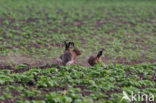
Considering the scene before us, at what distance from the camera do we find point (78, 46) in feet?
50.2

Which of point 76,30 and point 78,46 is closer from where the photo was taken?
point 78,46

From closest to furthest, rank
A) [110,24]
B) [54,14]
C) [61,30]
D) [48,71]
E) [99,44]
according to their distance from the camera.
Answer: [48,71]
[99,44]
[61,30]
[110,24]
[54,14]

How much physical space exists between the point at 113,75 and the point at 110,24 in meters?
11.3

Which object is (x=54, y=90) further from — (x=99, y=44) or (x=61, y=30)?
(x=61, y=30)

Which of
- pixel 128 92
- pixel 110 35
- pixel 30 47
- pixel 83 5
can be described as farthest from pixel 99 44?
pixel 83 5

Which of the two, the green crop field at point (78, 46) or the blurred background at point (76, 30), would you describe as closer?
the green crop field at point (78, 46)

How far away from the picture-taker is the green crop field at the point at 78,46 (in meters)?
8.30

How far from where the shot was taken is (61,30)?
61.0 ft

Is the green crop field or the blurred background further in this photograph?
the blurred background

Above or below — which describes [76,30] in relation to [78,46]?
above

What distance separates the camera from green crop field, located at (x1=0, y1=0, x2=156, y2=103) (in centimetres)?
830

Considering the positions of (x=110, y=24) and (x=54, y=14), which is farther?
(x=54, y=14)

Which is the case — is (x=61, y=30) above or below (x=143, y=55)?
above

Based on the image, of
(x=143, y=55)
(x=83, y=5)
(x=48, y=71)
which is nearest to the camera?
(x=48, y=71)
